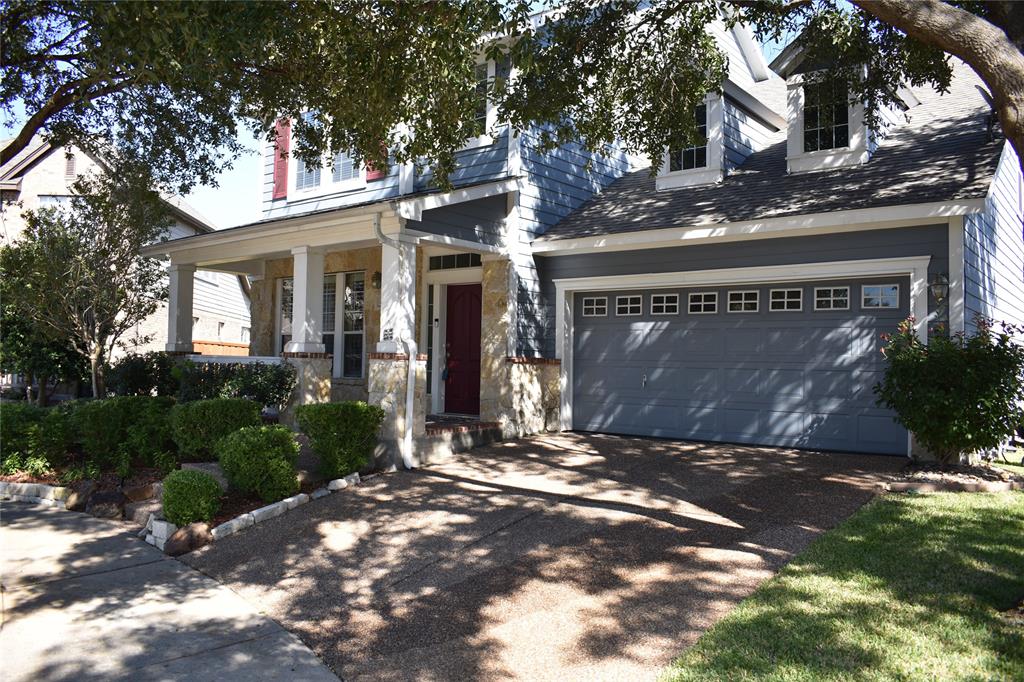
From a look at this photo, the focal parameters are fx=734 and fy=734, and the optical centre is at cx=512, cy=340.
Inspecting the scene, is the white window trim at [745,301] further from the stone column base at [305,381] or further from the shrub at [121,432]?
the shrub at [121,432]

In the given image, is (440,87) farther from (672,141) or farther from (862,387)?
(862,387)

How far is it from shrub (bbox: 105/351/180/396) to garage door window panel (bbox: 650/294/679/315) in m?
8.30

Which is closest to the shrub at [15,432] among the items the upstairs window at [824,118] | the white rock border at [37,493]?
the white rock border at [37,493]

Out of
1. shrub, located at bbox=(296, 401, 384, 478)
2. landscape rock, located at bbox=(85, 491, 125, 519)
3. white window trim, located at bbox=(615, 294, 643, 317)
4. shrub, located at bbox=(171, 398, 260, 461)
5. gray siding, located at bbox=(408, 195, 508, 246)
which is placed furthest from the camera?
white window trim, located at bbox=(615, 294, 643, 317)

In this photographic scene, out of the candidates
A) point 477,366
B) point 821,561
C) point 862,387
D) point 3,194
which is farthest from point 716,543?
point 3,194

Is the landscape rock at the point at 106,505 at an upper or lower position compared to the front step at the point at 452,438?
lower

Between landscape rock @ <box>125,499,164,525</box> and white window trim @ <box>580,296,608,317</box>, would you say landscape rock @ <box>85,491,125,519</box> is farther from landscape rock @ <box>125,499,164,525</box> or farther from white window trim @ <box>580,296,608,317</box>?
white window trim @ <box>580,296,608,317</box>

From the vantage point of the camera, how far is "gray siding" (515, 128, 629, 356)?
1190 cm

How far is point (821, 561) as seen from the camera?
17.9 ft

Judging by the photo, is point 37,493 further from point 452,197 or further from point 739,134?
point 739,134

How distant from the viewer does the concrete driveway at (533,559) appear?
178 inches

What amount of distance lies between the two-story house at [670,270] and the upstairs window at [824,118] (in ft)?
0.10

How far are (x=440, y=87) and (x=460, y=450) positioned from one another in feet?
16.1

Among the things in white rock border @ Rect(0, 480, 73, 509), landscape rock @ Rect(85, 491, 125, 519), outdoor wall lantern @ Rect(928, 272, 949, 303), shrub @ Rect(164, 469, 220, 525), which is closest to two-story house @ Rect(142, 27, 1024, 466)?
outdoor wall lantern @ Rect(928, 272, 949, 303)
